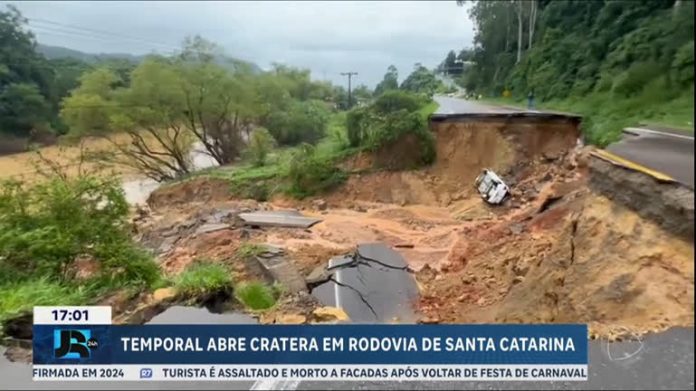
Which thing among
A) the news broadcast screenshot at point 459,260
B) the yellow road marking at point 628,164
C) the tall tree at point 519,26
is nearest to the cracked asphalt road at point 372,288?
the news broadcast screenshot at point 459,260

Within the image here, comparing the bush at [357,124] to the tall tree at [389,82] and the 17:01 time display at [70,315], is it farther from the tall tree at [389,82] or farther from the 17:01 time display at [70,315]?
the 17:01 time display at [70,315]

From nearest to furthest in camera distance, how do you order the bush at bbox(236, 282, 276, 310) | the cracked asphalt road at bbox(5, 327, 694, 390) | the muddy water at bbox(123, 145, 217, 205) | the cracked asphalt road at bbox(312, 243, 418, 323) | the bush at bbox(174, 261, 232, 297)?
the cracked asphalt road at bbox(5, 327, 694, 390), the cracked asphalt road at bbox(312, 243, 418, 323), the bush at bbox(236, 282, 276, 310), the bush at bbox(174, 261, 232, 297), the muddy water at bbox(123, 145, 217, 205)

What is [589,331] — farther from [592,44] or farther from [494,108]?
[494,108]

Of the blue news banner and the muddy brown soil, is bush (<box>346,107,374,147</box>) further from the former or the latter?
the blue news banner

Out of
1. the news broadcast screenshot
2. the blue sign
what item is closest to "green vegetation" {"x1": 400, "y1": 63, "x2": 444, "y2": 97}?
the news broadcast screenshot

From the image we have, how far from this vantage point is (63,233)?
2.99 m

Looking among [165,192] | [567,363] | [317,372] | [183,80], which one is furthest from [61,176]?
[165,192]

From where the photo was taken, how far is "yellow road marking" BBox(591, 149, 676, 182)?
1.17m

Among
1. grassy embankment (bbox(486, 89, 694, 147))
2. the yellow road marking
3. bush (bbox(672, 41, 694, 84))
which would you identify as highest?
bush (bbox(672, 41, 694, 84))

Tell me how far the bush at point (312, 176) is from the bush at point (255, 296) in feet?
19.4

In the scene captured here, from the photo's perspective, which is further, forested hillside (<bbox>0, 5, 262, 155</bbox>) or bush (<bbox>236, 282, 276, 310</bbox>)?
forested hillside (<bbox>0, 5, 262, 155</bbox>)

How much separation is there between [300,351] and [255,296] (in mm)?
696

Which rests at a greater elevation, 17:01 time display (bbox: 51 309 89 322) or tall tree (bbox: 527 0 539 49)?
tall tree (bbox: 527 0 539 49)

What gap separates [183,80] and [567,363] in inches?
433
